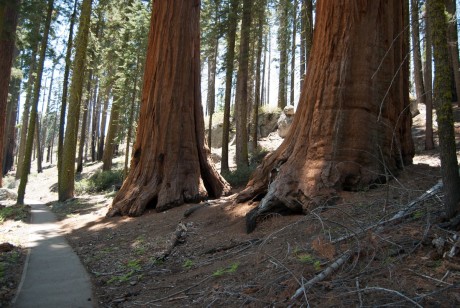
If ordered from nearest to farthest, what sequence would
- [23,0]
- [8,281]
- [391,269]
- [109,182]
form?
[391,269], [8,281], [23,0], [109,182]

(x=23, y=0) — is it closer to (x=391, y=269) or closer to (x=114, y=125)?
(x=114, y=125)

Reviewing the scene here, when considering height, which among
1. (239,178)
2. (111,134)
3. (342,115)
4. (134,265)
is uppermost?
(111,134)

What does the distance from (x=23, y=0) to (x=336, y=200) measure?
15.9 m

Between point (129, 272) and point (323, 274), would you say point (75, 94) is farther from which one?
point (323, 274)

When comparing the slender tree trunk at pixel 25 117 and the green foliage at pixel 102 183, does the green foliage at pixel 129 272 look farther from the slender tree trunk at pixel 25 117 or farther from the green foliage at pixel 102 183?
the slender tree trunk at pixel 25 117

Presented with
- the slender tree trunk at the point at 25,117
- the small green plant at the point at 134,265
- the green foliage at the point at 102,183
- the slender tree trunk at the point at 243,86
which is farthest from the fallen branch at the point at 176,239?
the slender tree trunk at the point at 25,117

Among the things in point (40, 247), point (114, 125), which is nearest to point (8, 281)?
point (40, 247)

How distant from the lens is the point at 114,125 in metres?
23.6

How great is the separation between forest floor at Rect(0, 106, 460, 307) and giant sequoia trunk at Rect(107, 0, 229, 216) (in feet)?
7.55

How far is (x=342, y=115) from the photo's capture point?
6402 mm

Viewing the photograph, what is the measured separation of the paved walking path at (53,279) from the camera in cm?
449

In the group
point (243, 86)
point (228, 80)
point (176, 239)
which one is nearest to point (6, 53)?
point (228, 80)

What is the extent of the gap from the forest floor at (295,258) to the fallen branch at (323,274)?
0.03 ft

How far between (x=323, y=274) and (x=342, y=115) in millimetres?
3872
